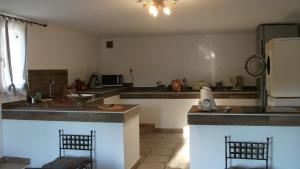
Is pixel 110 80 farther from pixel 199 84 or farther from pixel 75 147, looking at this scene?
pixel 75 147

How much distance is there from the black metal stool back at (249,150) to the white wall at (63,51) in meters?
2.98

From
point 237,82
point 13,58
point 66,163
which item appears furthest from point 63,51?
point 237,82

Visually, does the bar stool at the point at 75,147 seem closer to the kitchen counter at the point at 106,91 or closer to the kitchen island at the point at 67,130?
the kitchen island at the point at 67,130

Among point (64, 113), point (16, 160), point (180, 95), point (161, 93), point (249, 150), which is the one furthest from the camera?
point (161, 93)

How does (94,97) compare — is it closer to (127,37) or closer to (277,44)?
(127,37)

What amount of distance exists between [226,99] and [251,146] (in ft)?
10.0

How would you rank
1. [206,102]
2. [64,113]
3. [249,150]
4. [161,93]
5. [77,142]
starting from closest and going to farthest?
[249,150] → [206,102] → [77,142] → [64,113] → [161,93]

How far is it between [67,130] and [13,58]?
1174mm

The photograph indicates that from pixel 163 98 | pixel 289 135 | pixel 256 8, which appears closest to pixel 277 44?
pixel 256 8

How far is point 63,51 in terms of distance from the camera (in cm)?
565

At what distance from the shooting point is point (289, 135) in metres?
3.24

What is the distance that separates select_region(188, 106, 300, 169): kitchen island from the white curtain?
7.48ft

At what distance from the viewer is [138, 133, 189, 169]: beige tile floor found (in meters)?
4.46

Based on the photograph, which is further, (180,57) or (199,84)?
(180,57)
